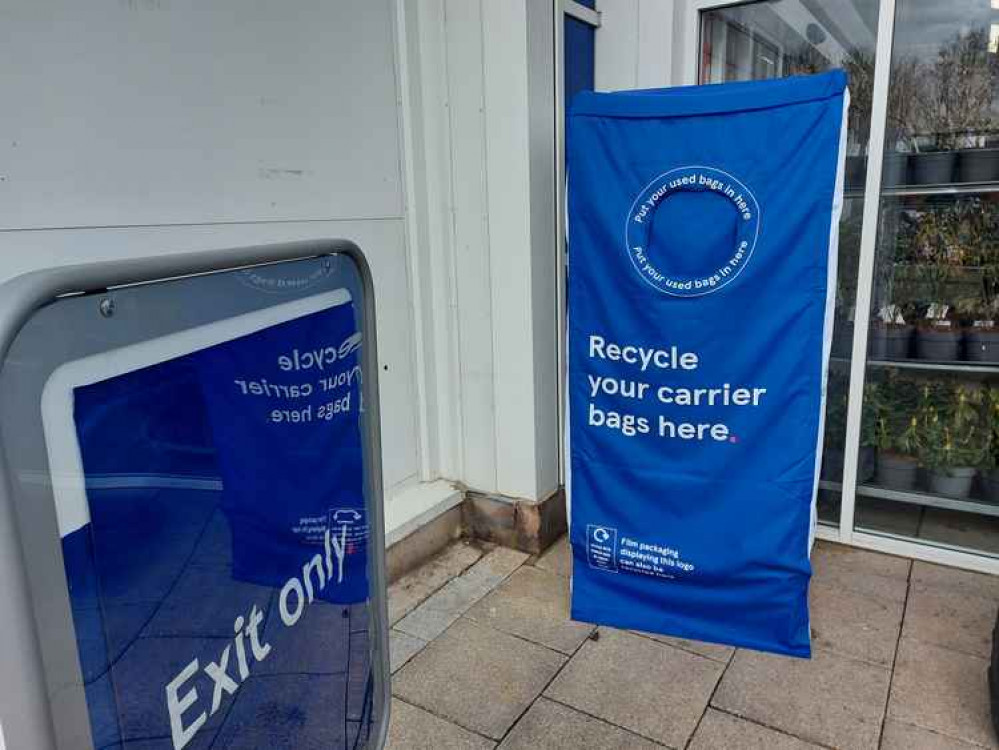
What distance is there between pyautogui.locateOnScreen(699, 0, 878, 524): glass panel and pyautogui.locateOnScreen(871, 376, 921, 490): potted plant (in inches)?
4.4

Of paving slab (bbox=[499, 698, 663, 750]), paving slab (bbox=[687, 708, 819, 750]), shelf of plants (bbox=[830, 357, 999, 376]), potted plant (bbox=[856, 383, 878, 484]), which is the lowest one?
paving slab (bbox=[499, 698, 663, 750])

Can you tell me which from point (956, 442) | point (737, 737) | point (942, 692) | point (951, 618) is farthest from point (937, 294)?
point (737, 737)

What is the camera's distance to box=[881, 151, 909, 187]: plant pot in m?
2.82

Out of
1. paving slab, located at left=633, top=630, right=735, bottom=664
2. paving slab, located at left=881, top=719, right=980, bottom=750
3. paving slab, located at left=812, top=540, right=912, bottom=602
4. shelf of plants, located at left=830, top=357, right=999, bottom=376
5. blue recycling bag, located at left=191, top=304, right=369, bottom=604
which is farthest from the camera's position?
shelf of plants, located at left=830, top=357, right=999, bottom=376

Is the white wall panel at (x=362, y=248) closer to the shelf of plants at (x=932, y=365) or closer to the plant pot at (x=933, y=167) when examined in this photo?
the shelf of plants at (x=932, y=365)

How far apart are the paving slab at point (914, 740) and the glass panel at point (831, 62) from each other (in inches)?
46.6

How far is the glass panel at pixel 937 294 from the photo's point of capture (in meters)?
2.71

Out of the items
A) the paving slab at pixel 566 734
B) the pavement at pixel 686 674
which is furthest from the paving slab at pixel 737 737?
the paving slab at pixel 566 734

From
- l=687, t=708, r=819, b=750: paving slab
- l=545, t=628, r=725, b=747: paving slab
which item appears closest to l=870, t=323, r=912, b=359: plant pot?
l=545, t=628, r=725, b=747: paving slab

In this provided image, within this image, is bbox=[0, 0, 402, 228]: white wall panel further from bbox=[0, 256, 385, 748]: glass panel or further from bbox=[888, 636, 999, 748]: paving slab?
bbox=[888, 636, 999, 748]: paving slab

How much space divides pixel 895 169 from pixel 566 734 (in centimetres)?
239

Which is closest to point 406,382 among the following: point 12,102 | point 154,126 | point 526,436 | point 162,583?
point 526,436

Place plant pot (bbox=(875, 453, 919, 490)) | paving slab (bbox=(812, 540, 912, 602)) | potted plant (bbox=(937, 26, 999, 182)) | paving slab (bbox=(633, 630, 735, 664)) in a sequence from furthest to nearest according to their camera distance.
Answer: plant pot (bbox=(875, 453, 919, 490)) → paving slab (bbox=(812, 540, 912, 602)) → potted plant (bbox=(937, 26, 999, 182)) → paving slab (bbox=(633, 630, 735, 664))

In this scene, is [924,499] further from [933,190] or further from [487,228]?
[487,228]
